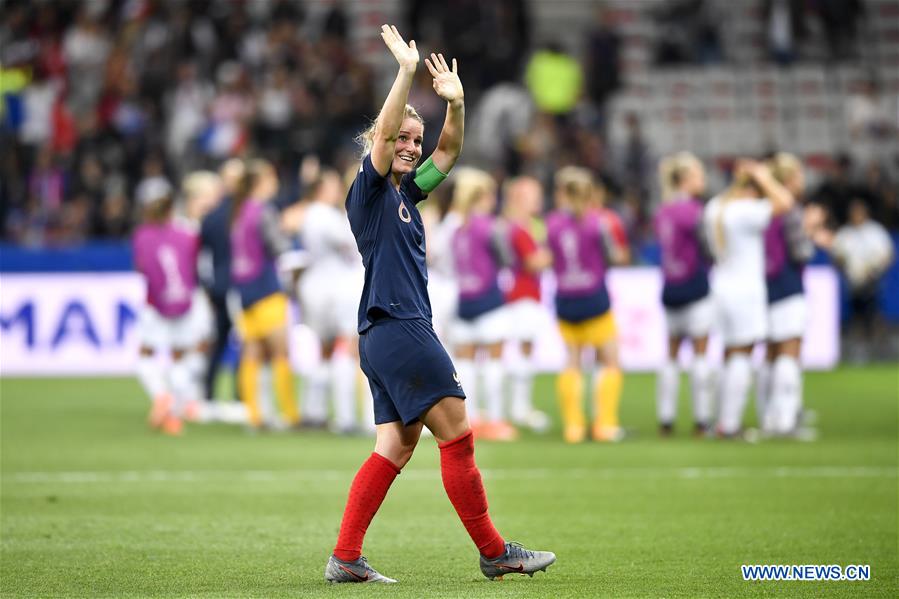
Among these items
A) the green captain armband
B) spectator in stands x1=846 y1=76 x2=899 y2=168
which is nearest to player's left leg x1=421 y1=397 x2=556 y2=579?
the green captain armband

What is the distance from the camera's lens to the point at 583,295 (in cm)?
1408

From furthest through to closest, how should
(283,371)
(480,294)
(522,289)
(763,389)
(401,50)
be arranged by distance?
1. (522,289)
2. (283,371)
3. (480,294)
4. (763,389)
5. (401,50)

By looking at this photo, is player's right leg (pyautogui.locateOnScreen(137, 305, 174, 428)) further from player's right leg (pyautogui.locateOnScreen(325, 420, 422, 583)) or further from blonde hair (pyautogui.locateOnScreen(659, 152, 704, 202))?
player's right leg (pyautogui.locateOnScreen(325, 420, 422, 583))

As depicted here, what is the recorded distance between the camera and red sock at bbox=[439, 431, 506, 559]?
696 centimetres

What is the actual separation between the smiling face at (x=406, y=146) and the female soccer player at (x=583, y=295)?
23.5ft

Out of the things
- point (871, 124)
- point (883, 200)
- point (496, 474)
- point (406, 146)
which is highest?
point (871, 124)

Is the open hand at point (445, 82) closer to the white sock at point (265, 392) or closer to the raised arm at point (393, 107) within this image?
the raised arm at point (393, 107)

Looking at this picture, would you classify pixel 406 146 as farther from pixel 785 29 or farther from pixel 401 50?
pixel 785 29

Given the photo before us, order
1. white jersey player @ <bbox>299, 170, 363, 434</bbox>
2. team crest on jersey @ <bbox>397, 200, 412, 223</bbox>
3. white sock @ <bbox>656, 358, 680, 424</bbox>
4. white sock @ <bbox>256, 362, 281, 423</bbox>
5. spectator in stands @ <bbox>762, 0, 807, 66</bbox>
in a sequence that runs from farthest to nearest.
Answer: spectator in stands @ <bbox>762, 0, 807, 66</bbox>, white sock @ <bbox>256, 362, 281, 423</bbox>, white jersey player @ <bbox>299, 170, 363, 434</bbox>, white sock @ <bbox>656, 358, 680, 424</bbox>, team crest on jersey @ <bbox>397, 200, 412, 223</bbox>

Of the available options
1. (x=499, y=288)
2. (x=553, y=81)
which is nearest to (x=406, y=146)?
(x=499, y=288)

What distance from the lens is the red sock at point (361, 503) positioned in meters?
7.03

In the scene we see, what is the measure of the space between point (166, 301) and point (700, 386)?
5.52 m

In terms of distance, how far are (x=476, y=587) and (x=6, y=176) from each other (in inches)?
772

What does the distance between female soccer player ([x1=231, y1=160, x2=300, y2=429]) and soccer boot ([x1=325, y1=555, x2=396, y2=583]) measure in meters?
8.23
